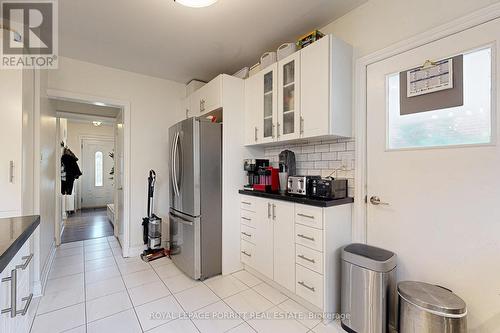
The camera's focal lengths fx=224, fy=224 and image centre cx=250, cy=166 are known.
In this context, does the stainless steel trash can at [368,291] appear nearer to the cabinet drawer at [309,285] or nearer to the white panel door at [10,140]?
the cabinet drawer at [309,285]

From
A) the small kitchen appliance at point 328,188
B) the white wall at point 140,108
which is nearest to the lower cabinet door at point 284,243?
the small kitchen appliance at point 328,188

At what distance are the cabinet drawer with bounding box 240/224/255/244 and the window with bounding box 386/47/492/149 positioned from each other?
1663mm

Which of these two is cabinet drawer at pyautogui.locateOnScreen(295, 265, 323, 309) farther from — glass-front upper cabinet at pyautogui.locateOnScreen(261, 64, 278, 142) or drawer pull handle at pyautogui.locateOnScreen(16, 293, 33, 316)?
drawer pull handle at pyautogui.locateOnScreen(16, 293, 33, 316)

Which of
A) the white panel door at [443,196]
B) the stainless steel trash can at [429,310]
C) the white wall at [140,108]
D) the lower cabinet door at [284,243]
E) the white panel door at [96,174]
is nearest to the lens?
the stainless steel trash can at [429,310]

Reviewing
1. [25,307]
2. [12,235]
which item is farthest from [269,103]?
[25,307]

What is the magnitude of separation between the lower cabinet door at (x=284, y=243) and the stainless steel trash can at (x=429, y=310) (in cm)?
84

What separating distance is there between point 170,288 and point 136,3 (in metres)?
2.68

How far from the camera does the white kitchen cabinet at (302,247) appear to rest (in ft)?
5.92

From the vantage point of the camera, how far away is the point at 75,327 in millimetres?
1736

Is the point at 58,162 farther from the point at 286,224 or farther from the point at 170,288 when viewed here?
the point at 286,224

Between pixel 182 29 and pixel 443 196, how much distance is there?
267cm

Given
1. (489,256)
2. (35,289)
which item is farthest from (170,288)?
(489,256)

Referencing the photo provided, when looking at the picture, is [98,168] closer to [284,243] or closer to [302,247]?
[284,243]

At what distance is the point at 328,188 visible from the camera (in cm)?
190
